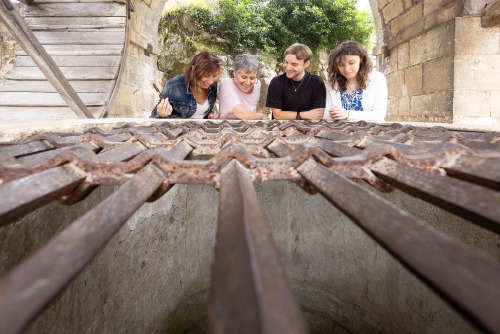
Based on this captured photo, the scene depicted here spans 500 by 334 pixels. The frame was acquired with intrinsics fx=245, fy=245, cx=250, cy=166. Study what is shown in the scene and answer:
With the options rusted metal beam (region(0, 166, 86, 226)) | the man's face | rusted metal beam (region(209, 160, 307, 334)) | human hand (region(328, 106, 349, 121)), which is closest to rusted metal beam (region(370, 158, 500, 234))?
rusted metal beam (region(209, 160, 307, 334))

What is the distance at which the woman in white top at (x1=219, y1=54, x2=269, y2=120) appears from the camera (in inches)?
119

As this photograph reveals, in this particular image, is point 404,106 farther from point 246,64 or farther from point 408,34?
point 246,64

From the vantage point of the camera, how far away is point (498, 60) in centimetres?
278

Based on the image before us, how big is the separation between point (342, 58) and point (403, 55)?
1.65m

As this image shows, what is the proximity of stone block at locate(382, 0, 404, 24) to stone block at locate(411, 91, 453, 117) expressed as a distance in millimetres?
1372

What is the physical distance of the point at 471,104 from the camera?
2.84 meters

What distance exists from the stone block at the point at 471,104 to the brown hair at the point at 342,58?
3.78 feet

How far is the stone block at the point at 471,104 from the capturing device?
2.82 metres

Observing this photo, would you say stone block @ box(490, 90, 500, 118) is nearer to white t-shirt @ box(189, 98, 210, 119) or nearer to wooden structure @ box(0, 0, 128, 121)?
white t-shirt @ box(189, 98, 210, 119)

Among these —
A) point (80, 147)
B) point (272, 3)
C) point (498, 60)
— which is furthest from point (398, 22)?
point (272, 3)

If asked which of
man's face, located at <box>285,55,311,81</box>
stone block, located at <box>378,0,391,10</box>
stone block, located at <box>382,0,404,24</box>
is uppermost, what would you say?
stone block, located at <box>378,0,391,10</box>

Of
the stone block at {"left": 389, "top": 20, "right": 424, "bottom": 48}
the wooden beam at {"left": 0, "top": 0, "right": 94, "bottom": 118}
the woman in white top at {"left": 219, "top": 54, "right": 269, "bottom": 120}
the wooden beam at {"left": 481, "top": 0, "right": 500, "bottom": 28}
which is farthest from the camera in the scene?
the stone block at {"left": 389, "top": 20, "right": 424, "bottom": 48}

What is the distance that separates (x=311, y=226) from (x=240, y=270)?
1.99 meters

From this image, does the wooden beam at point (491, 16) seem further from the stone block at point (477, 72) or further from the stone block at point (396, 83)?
the stone block at point (396, 83)
